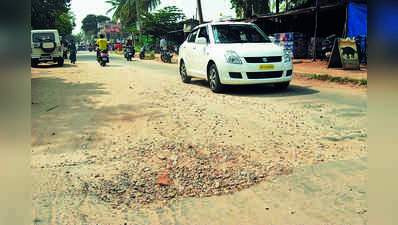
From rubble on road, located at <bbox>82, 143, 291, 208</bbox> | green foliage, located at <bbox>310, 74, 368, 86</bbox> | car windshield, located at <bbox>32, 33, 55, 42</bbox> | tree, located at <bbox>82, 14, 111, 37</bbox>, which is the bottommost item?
rubble on road, located at <bbox>82, 143, 291, 208</bbox>

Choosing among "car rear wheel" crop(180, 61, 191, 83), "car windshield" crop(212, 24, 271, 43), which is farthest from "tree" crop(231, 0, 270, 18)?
"car windshield" crop(212, 24, 271, 43)

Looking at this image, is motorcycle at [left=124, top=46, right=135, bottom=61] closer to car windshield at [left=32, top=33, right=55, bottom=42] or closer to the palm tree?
car windshield at [left=32, top=33, right=55, bottom=42]

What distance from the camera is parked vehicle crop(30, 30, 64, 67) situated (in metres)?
16.8

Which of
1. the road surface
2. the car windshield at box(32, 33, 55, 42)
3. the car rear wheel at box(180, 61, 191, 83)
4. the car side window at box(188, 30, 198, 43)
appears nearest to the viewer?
the road surface

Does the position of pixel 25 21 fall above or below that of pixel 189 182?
above

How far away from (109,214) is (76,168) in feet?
3.62

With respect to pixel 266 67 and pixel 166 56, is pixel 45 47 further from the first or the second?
pixel 266 67

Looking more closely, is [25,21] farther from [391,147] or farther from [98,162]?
[98,162]

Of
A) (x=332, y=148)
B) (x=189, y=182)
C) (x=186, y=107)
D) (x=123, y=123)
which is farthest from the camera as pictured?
(x=186, y=107)

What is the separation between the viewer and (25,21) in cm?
85

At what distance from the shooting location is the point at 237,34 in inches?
334

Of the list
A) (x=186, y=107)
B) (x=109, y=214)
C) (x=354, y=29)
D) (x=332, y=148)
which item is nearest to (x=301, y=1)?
(x=354, y=29)

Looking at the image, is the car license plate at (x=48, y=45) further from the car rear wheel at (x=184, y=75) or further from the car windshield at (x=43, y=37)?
the car rear wheel at (x=184, y=75)

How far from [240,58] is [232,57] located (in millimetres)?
185
